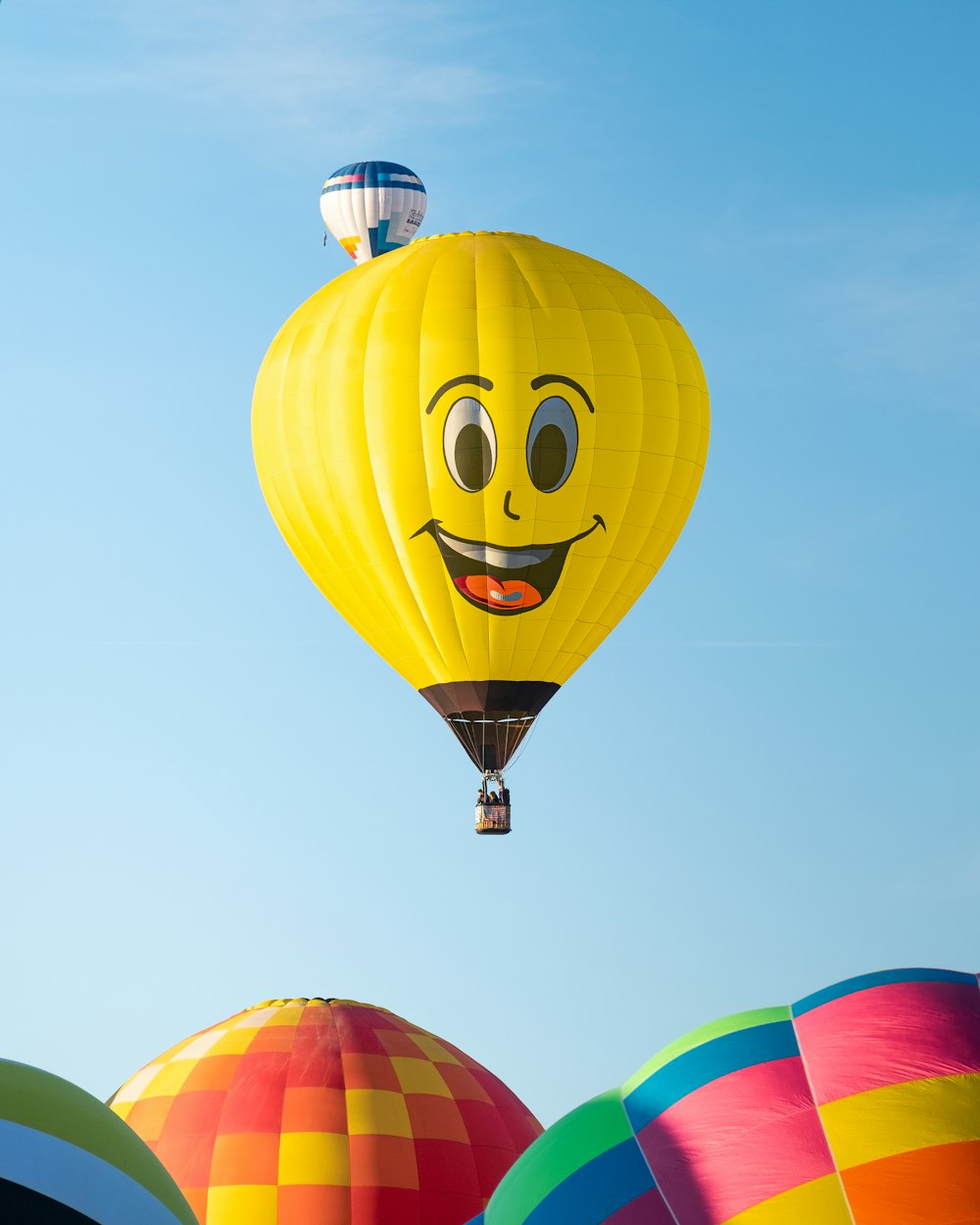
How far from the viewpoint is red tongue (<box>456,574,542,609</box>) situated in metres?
25.0

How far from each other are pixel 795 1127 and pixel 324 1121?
310 inches

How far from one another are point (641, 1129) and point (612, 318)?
556 inches

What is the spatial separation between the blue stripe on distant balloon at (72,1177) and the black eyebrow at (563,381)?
13.7m

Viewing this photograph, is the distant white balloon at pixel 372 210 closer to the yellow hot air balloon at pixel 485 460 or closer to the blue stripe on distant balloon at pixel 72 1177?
the yellow hot air balloon at pixel 485 460

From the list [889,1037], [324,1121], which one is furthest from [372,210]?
[889,1037]

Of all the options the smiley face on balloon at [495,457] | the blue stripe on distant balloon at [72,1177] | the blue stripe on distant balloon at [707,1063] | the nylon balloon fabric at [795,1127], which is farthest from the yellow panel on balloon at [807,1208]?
the smiley face on balloon at [495,457]

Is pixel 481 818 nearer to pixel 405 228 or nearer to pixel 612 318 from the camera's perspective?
pixel 612 318

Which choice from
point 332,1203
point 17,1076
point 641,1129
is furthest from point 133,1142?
point 332,1203

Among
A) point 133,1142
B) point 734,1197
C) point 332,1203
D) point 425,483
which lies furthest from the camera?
point 425,483

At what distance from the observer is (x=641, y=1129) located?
39.8 ft

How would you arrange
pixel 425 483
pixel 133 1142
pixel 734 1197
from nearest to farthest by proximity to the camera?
pixel 734 1197 < pixel 133 1142 < pixel 425 483

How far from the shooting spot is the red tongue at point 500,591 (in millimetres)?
24969

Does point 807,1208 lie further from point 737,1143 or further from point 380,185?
point 380,185

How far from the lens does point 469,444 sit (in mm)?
24641
